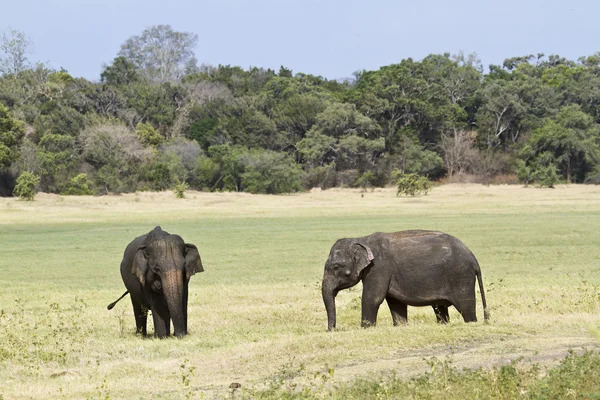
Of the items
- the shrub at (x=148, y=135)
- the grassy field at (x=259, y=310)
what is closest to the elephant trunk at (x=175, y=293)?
the grassy field at (x=259, y=310)

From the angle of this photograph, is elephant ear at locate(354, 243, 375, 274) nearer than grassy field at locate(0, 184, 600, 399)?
No

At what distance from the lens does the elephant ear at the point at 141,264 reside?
14617 mm

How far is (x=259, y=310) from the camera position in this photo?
18422 millimetres

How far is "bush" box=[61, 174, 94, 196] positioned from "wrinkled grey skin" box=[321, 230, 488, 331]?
5604 cm

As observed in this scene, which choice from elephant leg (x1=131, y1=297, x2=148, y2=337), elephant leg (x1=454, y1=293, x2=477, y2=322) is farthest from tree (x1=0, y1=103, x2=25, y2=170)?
elephant leg (x1=454, y1=293, x2=477, y2=322)

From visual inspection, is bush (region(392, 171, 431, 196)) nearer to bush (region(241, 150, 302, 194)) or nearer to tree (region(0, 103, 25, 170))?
bush (region(241, 150, 302, 194))

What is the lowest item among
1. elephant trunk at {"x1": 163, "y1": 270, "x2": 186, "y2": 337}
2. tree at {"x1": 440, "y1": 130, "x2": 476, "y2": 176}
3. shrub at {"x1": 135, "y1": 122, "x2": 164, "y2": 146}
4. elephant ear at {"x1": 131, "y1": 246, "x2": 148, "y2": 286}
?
elephant trunk at {"x1": 163, "y1": 270, "x2": 186, "y2": 337}

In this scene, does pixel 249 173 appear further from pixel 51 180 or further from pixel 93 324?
pixel 93 324

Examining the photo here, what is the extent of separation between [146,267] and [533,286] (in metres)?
9.87

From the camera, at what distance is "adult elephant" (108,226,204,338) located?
1433 cm

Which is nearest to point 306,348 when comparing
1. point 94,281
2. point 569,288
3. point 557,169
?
point 569,288

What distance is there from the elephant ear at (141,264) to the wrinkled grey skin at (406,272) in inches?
112

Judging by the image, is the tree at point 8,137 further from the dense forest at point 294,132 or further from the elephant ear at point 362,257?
the elephant ear at point 362,257

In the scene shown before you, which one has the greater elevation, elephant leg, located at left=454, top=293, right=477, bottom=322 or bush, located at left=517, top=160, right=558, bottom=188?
bush, located at left=517, top=160, right=558, bottom=188
